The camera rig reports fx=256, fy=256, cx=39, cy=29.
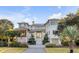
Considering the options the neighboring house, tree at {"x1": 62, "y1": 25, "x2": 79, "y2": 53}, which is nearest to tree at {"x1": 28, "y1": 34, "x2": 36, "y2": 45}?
the neighboring house

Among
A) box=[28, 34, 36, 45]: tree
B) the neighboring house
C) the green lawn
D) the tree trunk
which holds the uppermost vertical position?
the neighboring house

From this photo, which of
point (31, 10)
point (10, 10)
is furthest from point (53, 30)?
point (10, 10)

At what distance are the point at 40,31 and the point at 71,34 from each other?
0.47 m

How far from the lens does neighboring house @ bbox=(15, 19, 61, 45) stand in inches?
153

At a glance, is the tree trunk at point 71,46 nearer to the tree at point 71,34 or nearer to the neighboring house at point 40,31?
the tree at point 71,34

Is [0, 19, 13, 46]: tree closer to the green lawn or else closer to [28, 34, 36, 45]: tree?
[28, 34, 36, 45]: tree

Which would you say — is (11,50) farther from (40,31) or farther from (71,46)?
(71,46)

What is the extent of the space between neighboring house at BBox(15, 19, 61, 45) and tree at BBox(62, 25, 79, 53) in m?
0.14

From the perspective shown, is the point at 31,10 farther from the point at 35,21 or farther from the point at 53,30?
the point at 53,30

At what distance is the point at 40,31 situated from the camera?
3.91 meters

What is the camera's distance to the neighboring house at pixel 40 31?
3.88 m

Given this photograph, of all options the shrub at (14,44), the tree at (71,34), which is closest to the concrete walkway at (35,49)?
the shrub at (14,44)

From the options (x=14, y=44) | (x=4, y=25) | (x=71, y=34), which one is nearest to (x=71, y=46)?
(x=71, y=34)
